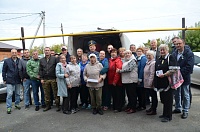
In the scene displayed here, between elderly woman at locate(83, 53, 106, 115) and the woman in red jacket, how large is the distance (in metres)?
0.24

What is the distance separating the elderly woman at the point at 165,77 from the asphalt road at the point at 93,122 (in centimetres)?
33

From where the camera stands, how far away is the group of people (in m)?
4.50

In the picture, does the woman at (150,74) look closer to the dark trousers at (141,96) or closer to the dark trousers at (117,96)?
the dark trousers at (141,96)

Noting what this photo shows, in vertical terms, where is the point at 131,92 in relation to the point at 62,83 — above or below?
below

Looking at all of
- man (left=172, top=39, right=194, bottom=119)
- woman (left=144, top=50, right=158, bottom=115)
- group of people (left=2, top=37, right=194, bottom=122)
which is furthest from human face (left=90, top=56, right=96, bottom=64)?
man (left=172, top=39, right=194, bottom=119)

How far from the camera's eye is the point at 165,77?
436 cm

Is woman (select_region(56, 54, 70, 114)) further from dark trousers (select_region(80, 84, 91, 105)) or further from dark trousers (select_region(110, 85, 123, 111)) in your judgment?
dark trousers (select_region(110, 85, 123, 111))

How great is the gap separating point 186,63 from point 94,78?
2.22m

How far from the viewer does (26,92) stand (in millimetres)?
6047

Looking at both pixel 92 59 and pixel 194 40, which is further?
pixel 194 40

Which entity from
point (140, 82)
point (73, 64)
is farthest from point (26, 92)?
point (140, 82)

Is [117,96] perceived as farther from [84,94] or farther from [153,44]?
[153,44]

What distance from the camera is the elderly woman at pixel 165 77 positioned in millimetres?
4273

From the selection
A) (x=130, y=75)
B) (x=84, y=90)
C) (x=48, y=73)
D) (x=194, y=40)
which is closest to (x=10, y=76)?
(x=48, y=73)
